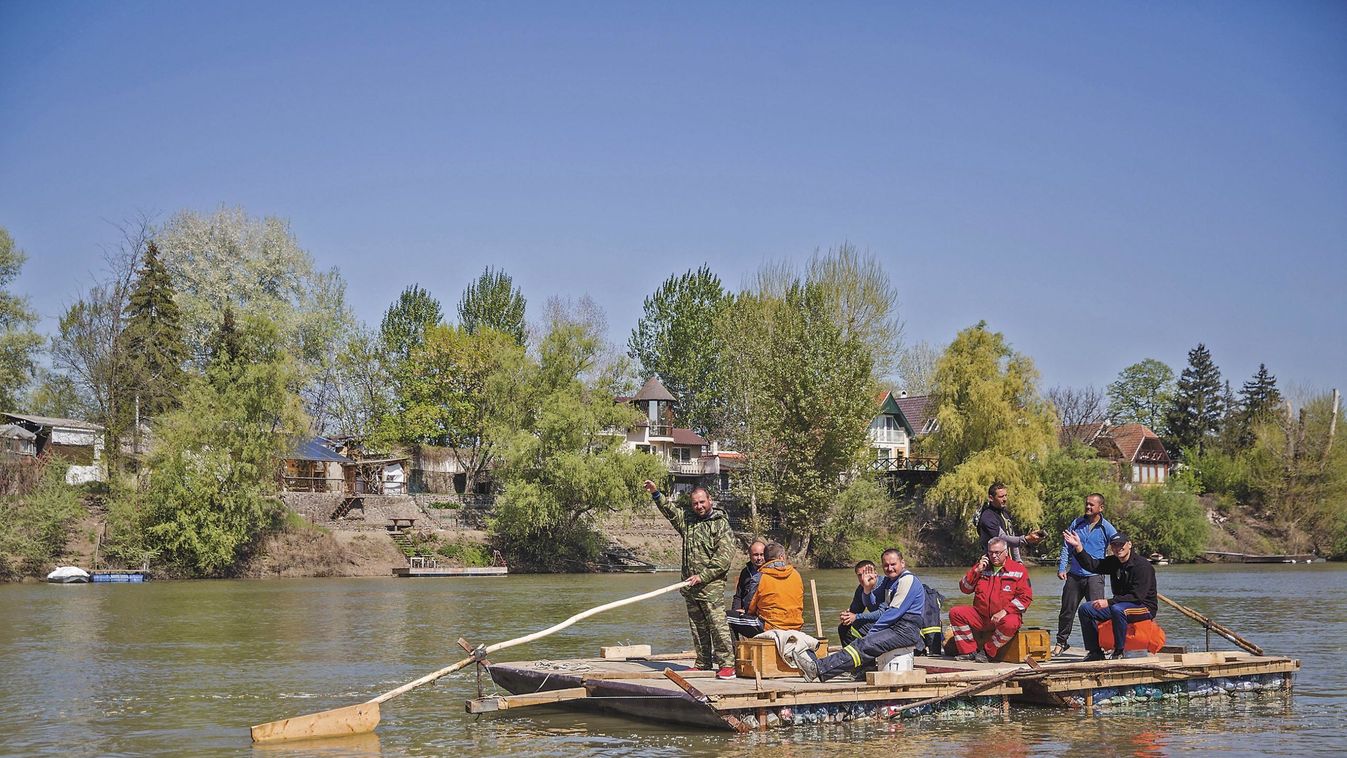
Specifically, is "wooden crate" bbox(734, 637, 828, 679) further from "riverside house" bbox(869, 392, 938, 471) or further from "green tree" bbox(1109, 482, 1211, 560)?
"riverside house" bbox(869, 392, 938, 471)

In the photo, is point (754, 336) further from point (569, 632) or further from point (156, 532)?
point (569, 632)

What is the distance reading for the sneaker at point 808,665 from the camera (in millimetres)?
14500

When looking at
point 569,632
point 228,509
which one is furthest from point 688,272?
point 569,632

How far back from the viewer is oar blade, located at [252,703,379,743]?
13.6 metres

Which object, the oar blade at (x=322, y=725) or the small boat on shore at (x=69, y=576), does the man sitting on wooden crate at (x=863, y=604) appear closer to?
the oar blade at (x=322, y=725)

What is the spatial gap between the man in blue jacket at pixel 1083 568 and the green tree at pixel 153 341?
4409 cm

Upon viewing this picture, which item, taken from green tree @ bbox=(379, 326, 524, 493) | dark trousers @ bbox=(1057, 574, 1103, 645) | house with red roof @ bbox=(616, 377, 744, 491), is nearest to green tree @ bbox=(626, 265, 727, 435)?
house with red roof @ bbox=(616, 377, 744, 491)

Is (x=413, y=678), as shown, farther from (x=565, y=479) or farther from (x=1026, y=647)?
(x=565, y=479)

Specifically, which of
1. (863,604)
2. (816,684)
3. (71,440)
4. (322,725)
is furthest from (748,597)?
(71,440)

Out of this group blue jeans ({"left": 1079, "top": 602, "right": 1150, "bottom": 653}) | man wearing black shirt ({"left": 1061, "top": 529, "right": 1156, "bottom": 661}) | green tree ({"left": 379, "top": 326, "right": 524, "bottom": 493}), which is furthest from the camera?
green tree ({"left": 379, "top": 326, "right": 524, "bottom": 493})

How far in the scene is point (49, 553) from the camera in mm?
45969

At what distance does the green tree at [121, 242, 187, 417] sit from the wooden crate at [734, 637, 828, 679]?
143 feet

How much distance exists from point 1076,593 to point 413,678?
31.9 ft

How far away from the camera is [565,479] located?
2141 inches
